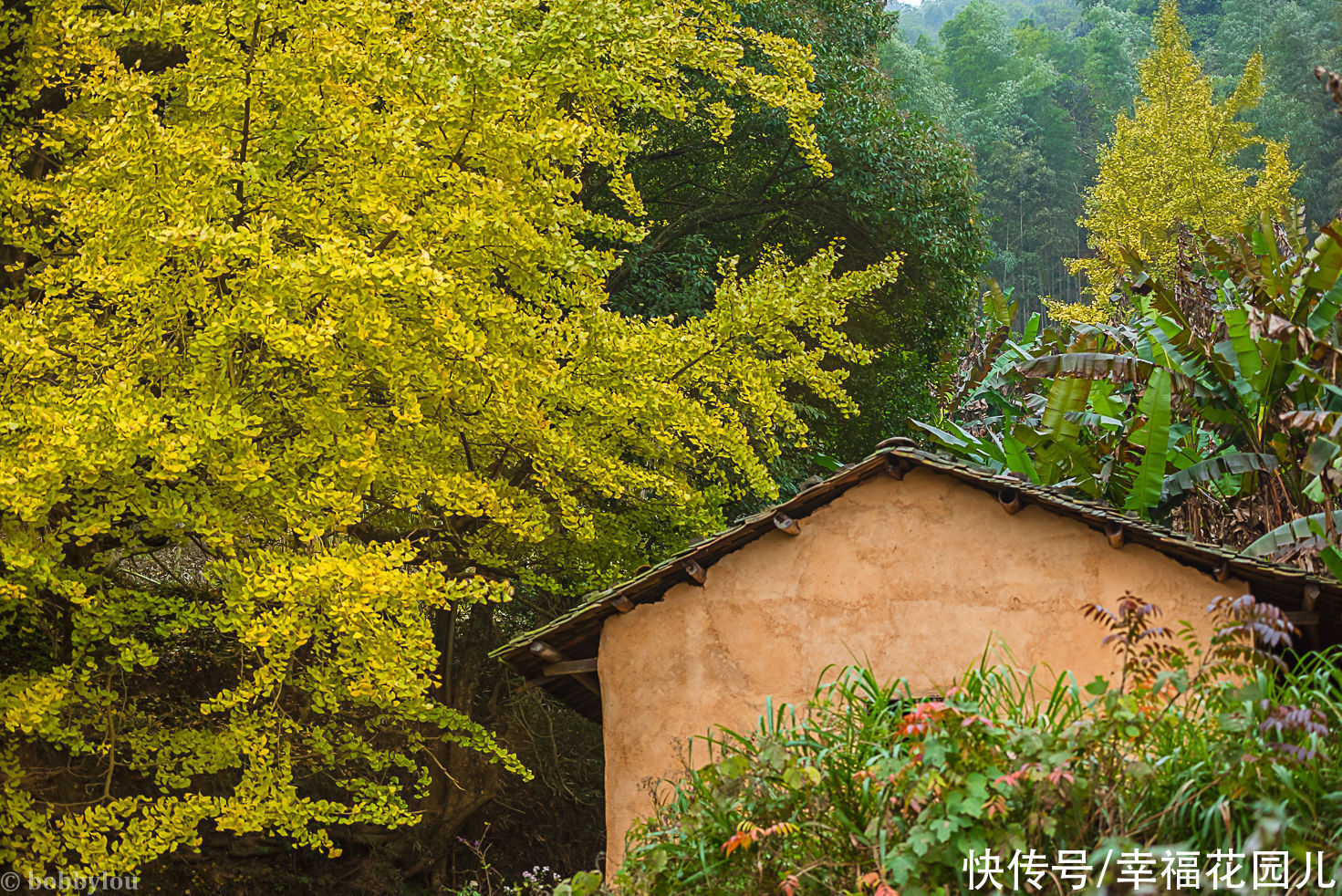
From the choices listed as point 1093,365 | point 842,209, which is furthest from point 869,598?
point 842,209

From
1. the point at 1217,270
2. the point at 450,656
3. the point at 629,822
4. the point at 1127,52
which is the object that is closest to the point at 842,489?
A: the point at 629,822

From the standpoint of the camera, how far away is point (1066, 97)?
5159 cm

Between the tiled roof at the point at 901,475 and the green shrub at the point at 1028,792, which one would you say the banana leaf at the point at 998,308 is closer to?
the tiled roof at the point at 901,475

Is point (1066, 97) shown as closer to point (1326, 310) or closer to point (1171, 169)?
point (1171, 169)

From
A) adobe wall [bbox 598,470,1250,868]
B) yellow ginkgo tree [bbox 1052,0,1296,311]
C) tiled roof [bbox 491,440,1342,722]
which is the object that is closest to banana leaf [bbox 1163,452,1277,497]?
tiled roof [bbox 491,440,1342,722]

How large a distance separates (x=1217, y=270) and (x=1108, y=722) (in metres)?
9.95

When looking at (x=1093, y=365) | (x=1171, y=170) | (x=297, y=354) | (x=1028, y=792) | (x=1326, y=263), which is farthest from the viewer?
(x=1171, y=170)

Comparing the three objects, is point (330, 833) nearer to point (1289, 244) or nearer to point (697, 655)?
point (697, 655)

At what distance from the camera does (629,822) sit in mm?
7641

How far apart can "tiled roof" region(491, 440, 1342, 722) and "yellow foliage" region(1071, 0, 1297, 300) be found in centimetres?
2405

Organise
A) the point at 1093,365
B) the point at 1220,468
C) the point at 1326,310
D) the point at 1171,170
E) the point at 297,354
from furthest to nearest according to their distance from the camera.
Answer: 1. the point at 1171,170
2. the point at 1093,365
3. the point at 1220,468
4. the point at 1326,310
5. the point at 297,354

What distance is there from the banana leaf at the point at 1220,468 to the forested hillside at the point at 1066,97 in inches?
1218

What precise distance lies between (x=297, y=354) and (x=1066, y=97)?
51.5 m

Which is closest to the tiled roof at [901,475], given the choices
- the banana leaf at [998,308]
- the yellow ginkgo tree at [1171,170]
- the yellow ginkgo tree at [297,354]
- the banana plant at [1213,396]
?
the yellow ginkgo tree at [297,354]
